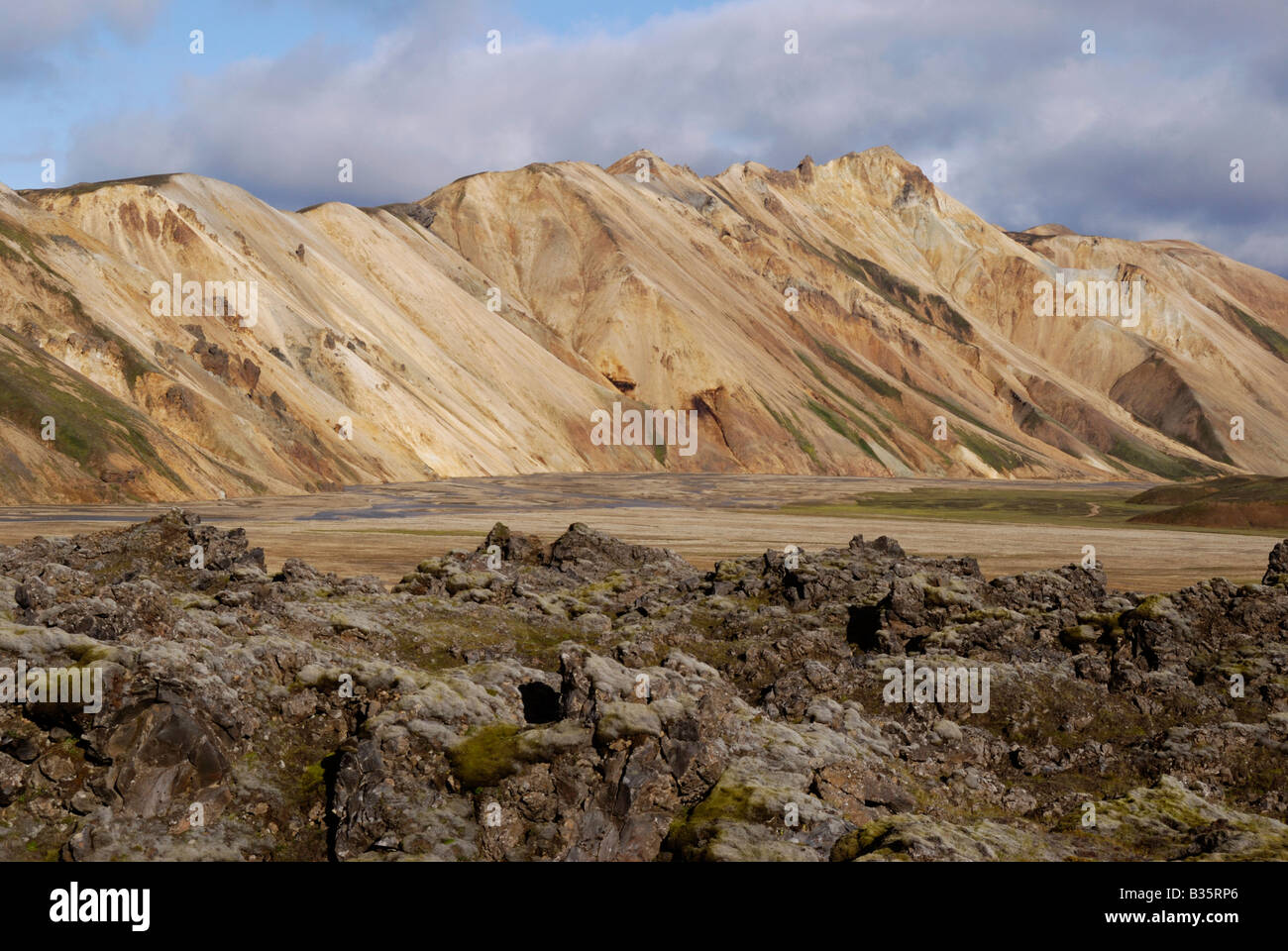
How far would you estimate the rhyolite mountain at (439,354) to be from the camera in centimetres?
8000

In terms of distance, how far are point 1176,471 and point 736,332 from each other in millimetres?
94852

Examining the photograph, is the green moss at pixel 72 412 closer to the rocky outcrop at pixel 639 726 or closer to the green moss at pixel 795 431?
the rocky outcrop at pixel 639 726

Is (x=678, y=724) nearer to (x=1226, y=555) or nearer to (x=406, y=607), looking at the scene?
(x=406, y=607)

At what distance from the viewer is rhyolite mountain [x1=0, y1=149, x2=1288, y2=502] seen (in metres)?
80.0

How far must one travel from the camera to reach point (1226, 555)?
55219 millimetres

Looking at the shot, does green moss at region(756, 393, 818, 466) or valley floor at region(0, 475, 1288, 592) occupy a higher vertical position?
green moss at region(756, 393, 818, 466)

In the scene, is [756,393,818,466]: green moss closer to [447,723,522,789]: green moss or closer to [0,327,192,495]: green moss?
[0,327,192,495]: green moss
